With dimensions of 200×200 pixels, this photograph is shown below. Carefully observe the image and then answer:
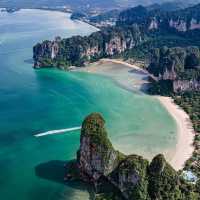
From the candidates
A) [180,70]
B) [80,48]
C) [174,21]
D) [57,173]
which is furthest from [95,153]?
[174,21]

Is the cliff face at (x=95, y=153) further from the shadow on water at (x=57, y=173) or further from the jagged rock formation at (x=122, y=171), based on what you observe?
the shadow on water at (x=57, y=173)

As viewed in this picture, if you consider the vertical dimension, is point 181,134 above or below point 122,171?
below

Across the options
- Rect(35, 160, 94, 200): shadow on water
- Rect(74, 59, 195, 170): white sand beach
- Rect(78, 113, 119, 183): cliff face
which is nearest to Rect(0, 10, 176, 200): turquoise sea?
Rect(35, 160, 94, 200): shadow on water

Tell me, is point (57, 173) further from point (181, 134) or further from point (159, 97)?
point (159, 97)

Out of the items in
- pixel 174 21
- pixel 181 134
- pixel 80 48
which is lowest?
pixel 181 134

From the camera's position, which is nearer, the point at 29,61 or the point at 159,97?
the point at 159,97

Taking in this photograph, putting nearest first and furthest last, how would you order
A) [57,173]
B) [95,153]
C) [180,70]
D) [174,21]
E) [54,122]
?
[95,153], [57,173], [54,122], [180,70], [174,21]
